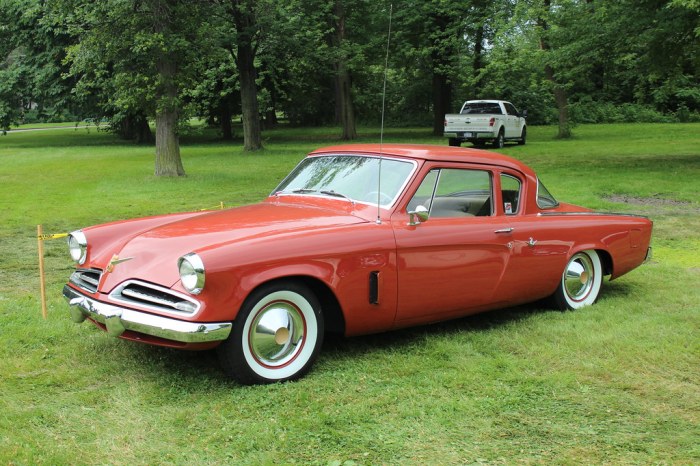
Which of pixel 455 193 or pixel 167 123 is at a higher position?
pixel 167 123

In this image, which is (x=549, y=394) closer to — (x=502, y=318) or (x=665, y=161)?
(x=502, y=318)

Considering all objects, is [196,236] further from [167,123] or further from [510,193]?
[167,123]

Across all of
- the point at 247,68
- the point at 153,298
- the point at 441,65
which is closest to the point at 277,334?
the point at 153,298

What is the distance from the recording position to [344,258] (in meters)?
4.25

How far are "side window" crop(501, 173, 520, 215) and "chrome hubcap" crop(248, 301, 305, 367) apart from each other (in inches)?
81.5

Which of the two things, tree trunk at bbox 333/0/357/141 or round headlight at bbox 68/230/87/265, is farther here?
tree trunk at bbox 333/0/357/141

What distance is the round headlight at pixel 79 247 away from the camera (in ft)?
16.1

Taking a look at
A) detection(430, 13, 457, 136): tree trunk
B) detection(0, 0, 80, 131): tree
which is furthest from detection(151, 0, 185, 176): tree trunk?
detection(0, 0, 80, 131): tree

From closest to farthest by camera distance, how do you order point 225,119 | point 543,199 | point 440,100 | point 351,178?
point 351,178 → point 543,199 → point 440,100 → point 225,119

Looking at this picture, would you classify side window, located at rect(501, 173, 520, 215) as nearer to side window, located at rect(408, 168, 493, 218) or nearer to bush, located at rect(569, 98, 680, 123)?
side window, located at rect(408, 168, 493, 218)

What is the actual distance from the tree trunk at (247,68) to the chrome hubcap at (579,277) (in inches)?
721

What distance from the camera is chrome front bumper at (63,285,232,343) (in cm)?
375

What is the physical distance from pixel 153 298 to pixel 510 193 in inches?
115

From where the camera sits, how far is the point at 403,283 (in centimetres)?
454
